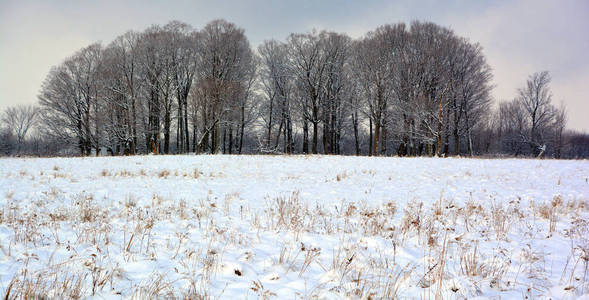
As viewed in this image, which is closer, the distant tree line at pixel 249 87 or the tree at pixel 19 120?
the distant tree line at pixel 249 87

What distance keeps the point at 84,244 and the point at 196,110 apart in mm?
23352

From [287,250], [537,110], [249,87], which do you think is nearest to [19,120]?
[249,87]

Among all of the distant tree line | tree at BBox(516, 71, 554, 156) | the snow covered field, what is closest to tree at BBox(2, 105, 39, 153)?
the distant tree line

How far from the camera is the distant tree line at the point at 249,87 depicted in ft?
89.1

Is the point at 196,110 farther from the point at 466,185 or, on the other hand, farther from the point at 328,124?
the point at 466,185

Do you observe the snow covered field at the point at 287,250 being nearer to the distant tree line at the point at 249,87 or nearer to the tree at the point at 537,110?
the distant tree line at the point at 249,87

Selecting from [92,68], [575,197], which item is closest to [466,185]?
[575,197]

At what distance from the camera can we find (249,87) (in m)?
32.2

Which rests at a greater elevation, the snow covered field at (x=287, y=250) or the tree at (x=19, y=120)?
the tree at (x=19, y=120)

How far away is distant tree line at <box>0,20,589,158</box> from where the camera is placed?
27156 mm

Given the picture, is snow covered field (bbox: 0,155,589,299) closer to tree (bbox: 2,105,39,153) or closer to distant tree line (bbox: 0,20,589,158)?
distant tree line (bbox: 0,20,589,158)

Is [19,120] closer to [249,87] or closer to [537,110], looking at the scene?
[249,87]

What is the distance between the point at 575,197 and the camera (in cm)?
729

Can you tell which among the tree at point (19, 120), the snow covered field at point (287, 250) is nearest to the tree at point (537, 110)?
the snow covered field at point (287, 250)
